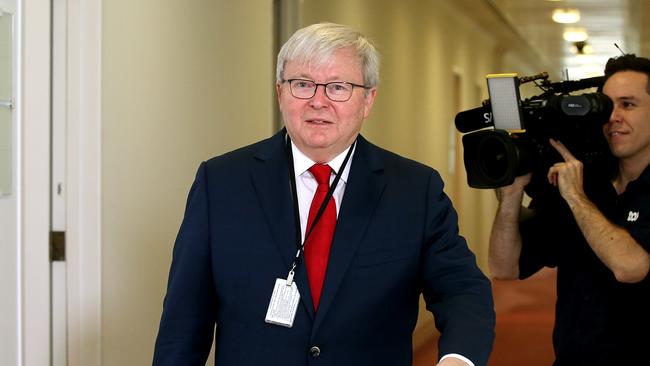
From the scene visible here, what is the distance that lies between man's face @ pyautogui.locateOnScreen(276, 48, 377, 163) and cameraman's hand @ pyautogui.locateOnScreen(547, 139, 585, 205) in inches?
35.7

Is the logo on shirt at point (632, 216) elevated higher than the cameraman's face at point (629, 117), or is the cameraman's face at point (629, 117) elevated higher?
the cameraman's face at point (629, 117)

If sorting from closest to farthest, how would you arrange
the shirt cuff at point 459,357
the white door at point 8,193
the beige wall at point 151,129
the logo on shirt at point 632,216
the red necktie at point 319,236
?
1. the shirt cuff at point 459,357
2. the red necktie at point 319,236
3. the white door at point 8,193
4. the logo on shirt at point 632,216
5. the beige wall at point 151,129

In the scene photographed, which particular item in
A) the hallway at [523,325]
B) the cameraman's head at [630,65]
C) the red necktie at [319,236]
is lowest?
Answer: the hallway at [523,325]

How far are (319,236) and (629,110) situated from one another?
1.15 meters

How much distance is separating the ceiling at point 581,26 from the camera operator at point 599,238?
2555 millimetres

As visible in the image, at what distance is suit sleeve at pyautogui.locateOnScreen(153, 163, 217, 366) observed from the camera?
1.73 meters

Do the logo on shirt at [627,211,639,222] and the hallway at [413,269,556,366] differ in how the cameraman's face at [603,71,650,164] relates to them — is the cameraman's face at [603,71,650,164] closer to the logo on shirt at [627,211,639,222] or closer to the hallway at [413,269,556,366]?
the logo on shirt at [627,211,639,222]

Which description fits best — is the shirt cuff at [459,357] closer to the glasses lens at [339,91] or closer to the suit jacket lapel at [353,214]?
the suit jacket lapel at [353,214]

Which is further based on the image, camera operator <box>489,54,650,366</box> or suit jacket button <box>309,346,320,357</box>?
camera operator <box>489,54,650,366</box>

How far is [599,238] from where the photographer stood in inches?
92.4

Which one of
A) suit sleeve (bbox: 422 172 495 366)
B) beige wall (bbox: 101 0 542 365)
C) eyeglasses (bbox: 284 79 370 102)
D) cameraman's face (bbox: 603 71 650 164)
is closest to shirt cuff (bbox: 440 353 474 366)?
suit sleeve (bbox: 422 172 495 366)

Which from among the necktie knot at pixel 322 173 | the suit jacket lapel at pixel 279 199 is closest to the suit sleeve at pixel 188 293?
the suit jacket lapel at pixel 279 199

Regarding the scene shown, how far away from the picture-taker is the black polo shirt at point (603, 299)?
2340mm

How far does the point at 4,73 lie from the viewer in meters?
2.28
